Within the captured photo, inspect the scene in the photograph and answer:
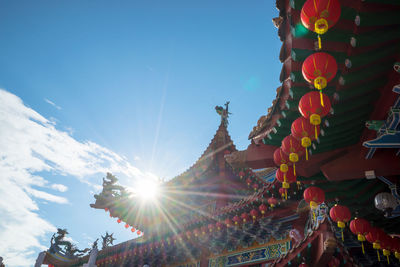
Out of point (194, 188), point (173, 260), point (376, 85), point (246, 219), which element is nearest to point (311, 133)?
point (376, 85)

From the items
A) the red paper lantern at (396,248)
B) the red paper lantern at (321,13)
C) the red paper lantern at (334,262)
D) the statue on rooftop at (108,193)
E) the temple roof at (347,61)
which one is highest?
the statue on rooftop at (108,193)

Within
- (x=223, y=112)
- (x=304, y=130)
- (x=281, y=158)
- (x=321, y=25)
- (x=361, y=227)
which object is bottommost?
(x=361, y=227)

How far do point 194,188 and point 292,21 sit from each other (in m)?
10.1

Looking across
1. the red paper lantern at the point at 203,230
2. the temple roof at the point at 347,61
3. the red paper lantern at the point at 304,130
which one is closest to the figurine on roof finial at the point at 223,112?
the red paper lantern at the point at 203,230

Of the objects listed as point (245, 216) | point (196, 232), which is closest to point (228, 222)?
point (245, 216)

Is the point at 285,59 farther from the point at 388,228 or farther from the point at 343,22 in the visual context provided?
the point at 388,228

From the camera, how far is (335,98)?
3736mm

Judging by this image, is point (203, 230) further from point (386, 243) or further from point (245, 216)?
point (386, 243)

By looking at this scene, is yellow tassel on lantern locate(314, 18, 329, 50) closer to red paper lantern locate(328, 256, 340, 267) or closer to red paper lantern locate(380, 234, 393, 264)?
red paper lantern locate(328, 256, 340, 267)

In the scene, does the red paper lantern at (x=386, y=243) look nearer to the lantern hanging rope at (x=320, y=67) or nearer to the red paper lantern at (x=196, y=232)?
the lantern hanging rope at (x=320, y=67)

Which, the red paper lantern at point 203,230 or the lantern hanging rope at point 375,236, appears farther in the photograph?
the red paper lantern at point 203,230

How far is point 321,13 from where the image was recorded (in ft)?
9.14

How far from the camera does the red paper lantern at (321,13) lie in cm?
277

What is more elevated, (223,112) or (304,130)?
(223,112)
